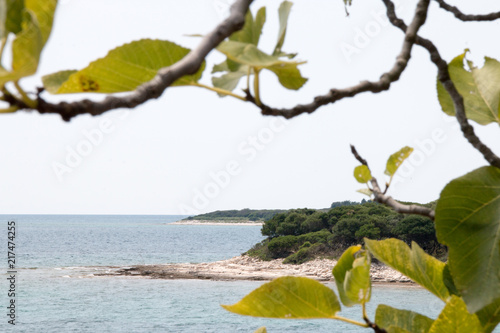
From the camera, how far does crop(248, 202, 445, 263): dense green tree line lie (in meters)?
30.1

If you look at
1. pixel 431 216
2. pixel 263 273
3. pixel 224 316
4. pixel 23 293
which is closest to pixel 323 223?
pixel 263 273

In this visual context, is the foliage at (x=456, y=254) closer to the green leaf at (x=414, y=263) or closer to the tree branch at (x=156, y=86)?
the green leaf at (x=414, y=263)

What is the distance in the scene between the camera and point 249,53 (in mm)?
445

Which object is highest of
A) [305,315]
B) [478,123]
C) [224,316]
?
[478,123]

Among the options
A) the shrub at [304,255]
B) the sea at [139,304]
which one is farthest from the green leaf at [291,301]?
the shrub at [304,255]

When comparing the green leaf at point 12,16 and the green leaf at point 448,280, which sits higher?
the green leaf at point 12,16

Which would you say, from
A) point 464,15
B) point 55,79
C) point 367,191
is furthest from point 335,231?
point 55,79

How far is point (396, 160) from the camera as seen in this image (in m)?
0.85

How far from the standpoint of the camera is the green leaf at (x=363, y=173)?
81 cm

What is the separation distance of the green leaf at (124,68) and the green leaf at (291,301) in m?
0.28

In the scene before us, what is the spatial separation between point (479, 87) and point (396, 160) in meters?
0.23

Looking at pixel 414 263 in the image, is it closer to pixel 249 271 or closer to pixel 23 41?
pixel 23 41

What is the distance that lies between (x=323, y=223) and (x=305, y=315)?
3787 cm

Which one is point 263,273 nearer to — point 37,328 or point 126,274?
point 126,274
